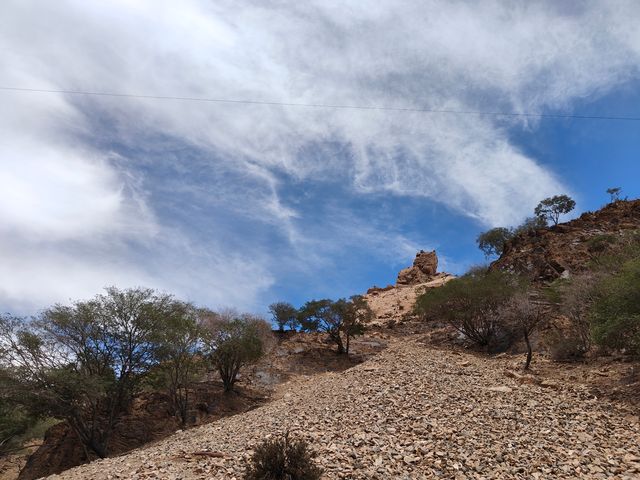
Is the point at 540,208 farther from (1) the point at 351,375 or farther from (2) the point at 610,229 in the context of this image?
(1) the point at 351,375

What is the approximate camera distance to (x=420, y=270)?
63.2m

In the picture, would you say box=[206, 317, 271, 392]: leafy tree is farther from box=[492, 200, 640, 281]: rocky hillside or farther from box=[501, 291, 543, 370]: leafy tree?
box=[492, 200, 640, 281]: rocky hillside

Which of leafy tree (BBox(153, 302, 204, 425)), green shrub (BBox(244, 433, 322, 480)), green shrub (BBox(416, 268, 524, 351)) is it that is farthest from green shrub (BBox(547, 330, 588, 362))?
leafy tree (BBox(153, 302, 204, 425))

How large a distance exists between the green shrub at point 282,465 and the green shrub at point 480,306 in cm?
1756

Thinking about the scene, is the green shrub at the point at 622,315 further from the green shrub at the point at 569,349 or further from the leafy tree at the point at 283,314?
the leafy tree at the point at 283,314

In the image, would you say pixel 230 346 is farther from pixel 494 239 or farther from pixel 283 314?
pixel 494 239

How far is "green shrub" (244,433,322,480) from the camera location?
762 cm

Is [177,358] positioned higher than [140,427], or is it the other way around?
[177,358]

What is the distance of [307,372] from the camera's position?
25.9 m

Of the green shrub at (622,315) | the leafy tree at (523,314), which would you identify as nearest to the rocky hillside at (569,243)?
the leafy tree at (523,314)

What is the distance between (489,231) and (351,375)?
47441 millimetres

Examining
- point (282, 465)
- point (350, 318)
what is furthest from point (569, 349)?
point (282, 465)

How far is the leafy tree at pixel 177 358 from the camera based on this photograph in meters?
19.6

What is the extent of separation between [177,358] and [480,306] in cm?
1581
